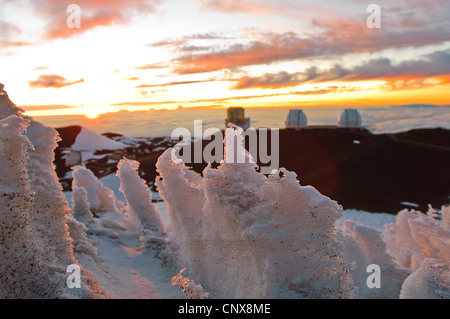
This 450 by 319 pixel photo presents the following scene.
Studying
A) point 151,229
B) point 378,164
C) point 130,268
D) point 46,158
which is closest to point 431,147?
point 378,164

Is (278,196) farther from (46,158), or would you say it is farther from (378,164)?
(378,164)

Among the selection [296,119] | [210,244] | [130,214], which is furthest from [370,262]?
[296,119]

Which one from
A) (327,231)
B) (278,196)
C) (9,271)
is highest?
(278,196)

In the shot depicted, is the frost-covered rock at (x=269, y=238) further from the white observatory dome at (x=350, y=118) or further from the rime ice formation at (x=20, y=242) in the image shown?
the white observatory dome at (x=350, y=118)

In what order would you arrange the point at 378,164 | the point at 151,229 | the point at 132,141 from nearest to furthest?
the point at 151,229, the point at 378,164, the point at 132,141

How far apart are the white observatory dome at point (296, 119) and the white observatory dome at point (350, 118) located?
6153mm

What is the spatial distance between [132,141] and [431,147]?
172ft

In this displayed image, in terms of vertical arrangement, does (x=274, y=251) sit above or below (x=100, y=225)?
above

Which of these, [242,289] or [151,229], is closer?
[242,289]

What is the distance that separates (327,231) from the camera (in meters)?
7.54

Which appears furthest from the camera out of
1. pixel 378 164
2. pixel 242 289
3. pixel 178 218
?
pixel 378 164

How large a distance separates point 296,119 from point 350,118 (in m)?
8.91

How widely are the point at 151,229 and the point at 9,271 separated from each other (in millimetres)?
10828

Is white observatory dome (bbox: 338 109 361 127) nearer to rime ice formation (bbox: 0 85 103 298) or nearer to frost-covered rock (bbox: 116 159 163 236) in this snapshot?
frost-covered rock (bbox: 116 159 163 236)
